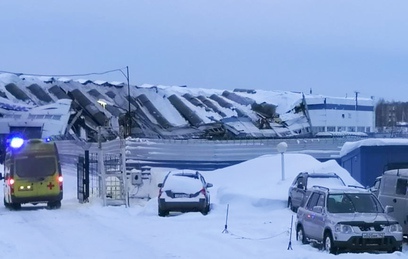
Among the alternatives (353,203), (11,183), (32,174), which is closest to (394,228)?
(353,203)

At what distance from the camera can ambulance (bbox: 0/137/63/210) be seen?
26859 mm

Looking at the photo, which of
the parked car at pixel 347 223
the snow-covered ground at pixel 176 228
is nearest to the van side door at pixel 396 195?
the snow-covered ground at pixel 176 228

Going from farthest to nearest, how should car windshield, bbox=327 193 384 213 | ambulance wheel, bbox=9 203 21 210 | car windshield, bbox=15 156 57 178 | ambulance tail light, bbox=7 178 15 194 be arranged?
car windshield, bbox=15 156 57 178 → ambulance wheel, bbox=9 203 21 210 → ambulance tail light, bbox=7 178 15 194 → car windshield, bbox=327 193 384 213

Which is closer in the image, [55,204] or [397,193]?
[397,193]

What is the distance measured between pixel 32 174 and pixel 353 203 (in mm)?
14951

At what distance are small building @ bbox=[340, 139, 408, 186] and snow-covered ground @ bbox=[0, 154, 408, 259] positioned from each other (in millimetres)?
729

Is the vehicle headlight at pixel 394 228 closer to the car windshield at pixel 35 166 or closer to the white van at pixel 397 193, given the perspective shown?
the white van at pixel 397 193

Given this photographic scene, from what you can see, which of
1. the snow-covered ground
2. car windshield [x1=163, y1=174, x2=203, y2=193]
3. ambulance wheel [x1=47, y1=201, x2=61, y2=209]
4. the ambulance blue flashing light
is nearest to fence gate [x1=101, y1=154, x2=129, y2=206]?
the snow-covered ground

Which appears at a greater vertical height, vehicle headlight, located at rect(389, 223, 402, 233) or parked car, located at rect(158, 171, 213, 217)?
vehicle headlight, located at rect(389, 223, 402, 233)

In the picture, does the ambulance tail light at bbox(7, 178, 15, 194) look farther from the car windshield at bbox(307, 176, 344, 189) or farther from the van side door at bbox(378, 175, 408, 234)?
the van side door at bbox(378, 175, 408, 234)

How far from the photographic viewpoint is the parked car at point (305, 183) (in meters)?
24.3

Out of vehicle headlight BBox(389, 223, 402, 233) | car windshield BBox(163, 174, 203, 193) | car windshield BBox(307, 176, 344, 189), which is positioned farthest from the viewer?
car windshield BBox(307, 176, 344, 189)

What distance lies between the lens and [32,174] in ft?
89.5

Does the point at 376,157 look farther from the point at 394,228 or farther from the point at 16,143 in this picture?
the point at 394,228
